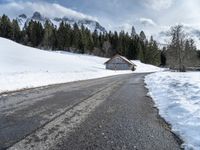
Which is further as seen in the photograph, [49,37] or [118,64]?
[49,37]

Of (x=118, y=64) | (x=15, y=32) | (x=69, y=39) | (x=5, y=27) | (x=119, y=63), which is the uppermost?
(x=5, y=27)

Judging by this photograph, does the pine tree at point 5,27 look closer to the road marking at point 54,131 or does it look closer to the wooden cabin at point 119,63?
the wooden cabin at point 119,63

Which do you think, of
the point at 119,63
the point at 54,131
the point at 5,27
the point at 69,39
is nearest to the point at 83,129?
the point at 54,131

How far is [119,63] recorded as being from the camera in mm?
88875

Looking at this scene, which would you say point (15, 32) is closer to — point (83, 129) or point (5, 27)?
point (5, 27)

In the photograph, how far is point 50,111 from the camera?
8297mm

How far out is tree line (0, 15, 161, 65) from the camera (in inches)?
4100

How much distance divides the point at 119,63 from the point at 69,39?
29.8 meters

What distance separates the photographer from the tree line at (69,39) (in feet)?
342

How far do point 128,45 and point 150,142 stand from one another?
113721 mm

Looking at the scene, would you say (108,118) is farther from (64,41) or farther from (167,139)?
(64,41)

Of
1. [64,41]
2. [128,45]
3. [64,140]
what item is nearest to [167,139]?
[64,140]

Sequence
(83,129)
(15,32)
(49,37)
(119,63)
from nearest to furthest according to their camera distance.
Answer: (83,129), (119,63), (15,32), (49,37)

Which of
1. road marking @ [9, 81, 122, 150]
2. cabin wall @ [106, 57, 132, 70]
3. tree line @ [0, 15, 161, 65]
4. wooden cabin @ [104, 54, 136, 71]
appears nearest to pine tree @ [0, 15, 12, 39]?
tree line @ [0, 15, 161, 65]
